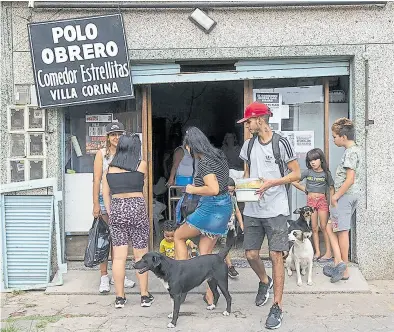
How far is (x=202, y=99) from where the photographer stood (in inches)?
312

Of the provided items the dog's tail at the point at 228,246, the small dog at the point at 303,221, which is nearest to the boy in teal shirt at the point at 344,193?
the small dog at the point at 303,221

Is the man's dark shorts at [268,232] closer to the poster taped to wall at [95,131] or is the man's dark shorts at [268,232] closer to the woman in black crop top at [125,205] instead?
the woman in black crop top at [125,205]

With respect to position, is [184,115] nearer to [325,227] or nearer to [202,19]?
[202,19]

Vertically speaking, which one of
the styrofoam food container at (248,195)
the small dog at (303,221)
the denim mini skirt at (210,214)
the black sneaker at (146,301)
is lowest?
the black sneaker at (146,301)

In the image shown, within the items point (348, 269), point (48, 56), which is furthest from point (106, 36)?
point (348, 269)

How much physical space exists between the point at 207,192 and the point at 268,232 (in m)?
0.69

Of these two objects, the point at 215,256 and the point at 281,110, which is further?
the point at 281,110

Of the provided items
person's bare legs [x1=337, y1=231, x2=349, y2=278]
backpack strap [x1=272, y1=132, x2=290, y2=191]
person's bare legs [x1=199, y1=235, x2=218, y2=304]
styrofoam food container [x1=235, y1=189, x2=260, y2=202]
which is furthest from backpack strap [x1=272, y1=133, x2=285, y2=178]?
person's bare legs [x1=337, y1=231, x2=349, y2=278]

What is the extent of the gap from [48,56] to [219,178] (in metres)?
2.76

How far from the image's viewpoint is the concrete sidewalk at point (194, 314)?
5.30m

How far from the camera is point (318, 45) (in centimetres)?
687

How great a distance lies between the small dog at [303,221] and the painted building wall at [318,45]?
68 centimetres

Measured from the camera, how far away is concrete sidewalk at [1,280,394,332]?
530cm

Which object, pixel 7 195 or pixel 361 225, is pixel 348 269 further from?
pixel 7 195
